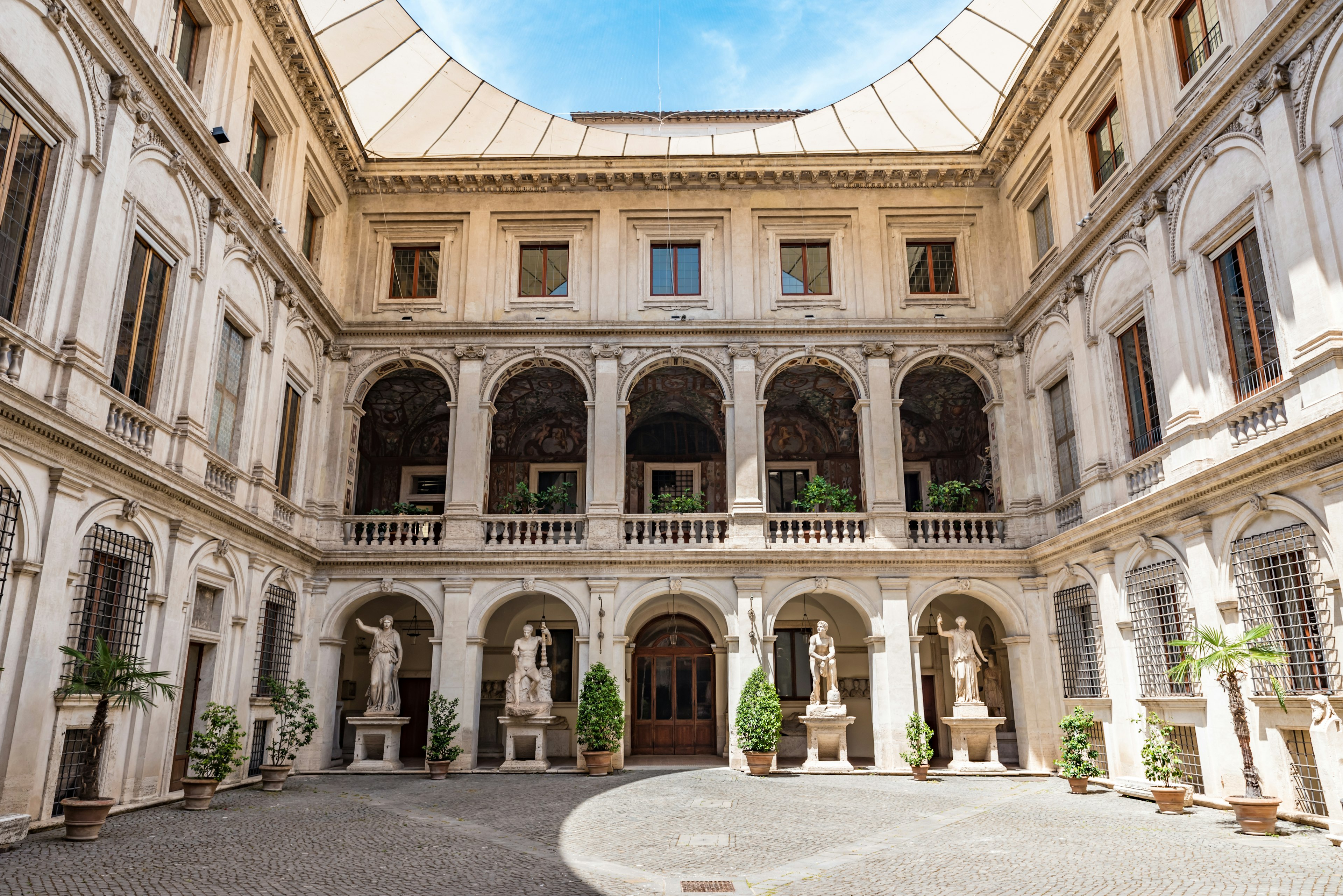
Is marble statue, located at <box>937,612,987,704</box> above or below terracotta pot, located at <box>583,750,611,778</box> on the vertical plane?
above

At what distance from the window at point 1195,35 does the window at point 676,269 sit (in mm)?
10053

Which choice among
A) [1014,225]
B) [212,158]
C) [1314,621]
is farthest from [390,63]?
[1314,621]

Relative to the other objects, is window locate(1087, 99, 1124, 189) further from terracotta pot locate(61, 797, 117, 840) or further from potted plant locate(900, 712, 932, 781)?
terracotta pot locate(61, 797, 117, 840)

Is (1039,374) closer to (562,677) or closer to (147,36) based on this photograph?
(562,677)

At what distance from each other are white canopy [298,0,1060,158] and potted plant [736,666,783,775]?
11347mm

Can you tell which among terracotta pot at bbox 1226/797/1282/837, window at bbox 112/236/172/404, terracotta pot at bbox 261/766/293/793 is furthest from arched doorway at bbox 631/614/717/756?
window at bbox 112/236/172/404

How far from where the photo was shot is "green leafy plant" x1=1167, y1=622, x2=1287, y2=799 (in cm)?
1048

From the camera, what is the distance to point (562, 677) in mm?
22562

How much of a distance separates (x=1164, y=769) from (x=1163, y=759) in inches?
5.3

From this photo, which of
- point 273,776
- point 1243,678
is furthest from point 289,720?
point 1243,678

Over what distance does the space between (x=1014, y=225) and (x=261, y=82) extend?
15039 mm

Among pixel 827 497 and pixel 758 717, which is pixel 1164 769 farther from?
pixel 827 497

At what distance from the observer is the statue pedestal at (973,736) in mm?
17656

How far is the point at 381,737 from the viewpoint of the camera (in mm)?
18219
